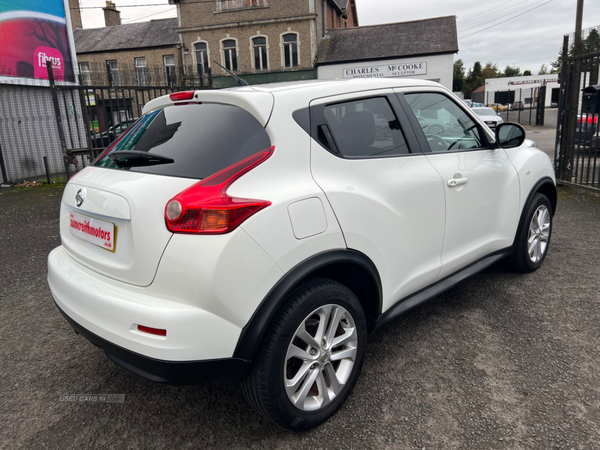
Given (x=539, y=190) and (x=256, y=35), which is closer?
(x=539, y=190)

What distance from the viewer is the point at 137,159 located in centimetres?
223

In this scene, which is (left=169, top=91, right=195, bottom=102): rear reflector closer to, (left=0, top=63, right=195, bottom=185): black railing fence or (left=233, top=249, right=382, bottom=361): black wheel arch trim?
(left=233, top=249, right=382, bottom=361): black wheel arch trim

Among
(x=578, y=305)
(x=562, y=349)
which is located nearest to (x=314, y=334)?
(x=562, y=349)

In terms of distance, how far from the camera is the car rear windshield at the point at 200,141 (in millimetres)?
2033

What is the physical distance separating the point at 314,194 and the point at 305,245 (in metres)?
0.25

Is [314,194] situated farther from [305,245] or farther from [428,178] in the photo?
[428,178]

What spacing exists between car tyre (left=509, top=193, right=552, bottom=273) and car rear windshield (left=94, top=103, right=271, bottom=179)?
265 cm

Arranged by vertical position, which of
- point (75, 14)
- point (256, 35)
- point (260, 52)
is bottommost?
point (260, 52)

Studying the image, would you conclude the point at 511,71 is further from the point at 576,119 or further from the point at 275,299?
the point at 275,299

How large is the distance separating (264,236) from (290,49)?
105 feet

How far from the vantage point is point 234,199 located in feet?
6.11

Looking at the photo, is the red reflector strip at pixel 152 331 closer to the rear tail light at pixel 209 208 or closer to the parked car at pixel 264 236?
the parked car at pixel 264 236

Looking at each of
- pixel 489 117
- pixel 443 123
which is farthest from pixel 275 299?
pixel 489 117

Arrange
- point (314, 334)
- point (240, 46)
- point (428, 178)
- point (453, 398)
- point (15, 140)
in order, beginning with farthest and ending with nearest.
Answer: point (240, 46) < point (15, 140) < point (428, 178) < point (453, 398) < point (314, 334)
